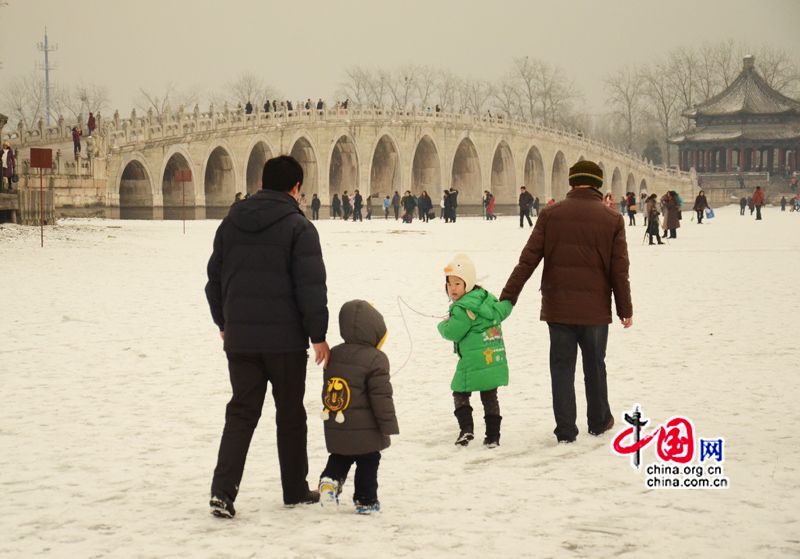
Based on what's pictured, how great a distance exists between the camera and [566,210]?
6.21m

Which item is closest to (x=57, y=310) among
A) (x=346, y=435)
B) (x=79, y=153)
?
(x=346, y=435)

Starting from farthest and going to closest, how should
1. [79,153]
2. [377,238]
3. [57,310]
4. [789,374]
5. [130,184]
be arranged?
[130,184], [79,153], [377,238], [57,310], [789,374]

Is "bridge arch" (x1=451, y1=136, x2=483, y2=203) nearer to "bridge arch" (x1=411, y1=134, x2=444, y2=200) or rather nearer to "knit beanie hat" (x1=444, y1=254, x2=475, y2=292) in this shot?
"bridge arch" (x1=411, y1=134, x2=444, y2=200)

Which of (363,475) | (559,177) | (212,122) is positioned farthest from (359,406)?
(559,177)

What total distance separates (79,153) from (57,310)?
30938 millimetres

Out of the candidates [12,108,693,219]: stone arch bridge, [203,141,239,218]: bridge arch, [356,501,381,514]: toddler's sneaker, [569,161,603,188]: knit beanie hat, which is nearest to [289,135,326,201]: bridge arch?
[12,108,693,219]: stone arch bridge

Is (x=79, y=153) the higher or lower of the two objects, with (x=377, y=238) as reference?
higher

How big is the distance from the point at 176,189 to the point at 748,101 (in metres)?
46.1

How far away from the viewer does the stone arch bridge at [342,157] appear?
161 ft

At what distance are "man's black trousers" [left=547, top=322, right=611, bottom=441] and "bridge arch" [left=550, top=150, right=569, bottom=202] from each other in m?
72.9

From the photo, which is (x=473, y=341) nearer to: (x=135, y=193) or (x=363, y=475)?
(x=363, y=475)

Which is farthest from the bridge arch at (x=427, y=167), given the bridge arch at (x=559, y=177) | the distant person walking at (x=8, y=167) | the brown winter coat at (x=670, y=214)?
the distant person walking at (x=8, y=167)

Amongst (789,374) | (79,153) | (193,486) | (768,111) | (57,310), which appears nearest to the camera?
(193,486)

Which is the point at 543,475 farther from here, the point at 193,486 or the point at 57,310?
the point at 57,310
